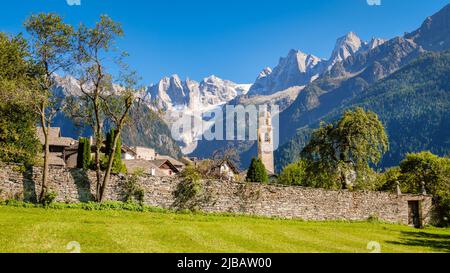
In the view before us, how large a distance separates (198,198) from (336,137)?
21.0 meters

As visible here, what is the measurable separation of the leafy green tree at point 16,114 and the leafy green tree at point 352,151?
28.5m

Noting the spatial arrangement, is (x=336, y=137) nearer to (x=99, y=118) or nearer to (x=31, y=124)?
(x=99, y=118)

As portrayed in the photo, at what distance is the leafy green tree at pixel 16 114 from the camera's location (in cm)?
3291

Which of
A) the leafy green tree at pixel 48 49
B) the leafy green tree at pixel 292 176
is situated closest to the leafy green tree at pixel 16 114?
the leafy green tree at pixel 48 49

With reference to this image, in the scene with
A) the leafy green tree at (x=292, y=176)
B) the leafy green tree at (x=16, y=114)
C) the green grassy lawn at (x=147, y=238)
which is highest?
the leafy green tree at (x=16, y=114)

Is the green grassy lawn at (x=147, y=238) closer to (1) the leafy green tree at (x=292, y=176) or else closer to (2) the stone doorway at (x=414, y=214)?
(2) the stone doorway at (x=414, y=214)

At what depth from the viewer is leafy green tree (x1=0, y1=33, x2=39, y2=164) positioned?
32906mm

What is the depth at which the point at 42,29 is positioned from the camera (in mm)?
33281

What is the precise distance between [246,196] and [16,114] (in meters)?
17.7

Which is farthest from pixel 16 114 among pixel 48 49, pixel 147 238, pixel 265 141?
pixel 265 141

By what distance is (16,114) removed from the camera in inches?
1406

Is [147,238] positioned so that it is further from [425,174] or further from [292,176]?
[292,176]

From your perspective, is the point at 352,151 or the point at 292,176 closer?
the point at 352,151

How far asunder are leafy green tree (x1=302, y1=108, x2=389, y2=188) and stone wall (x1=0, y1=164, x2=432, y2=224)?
5061 mm
